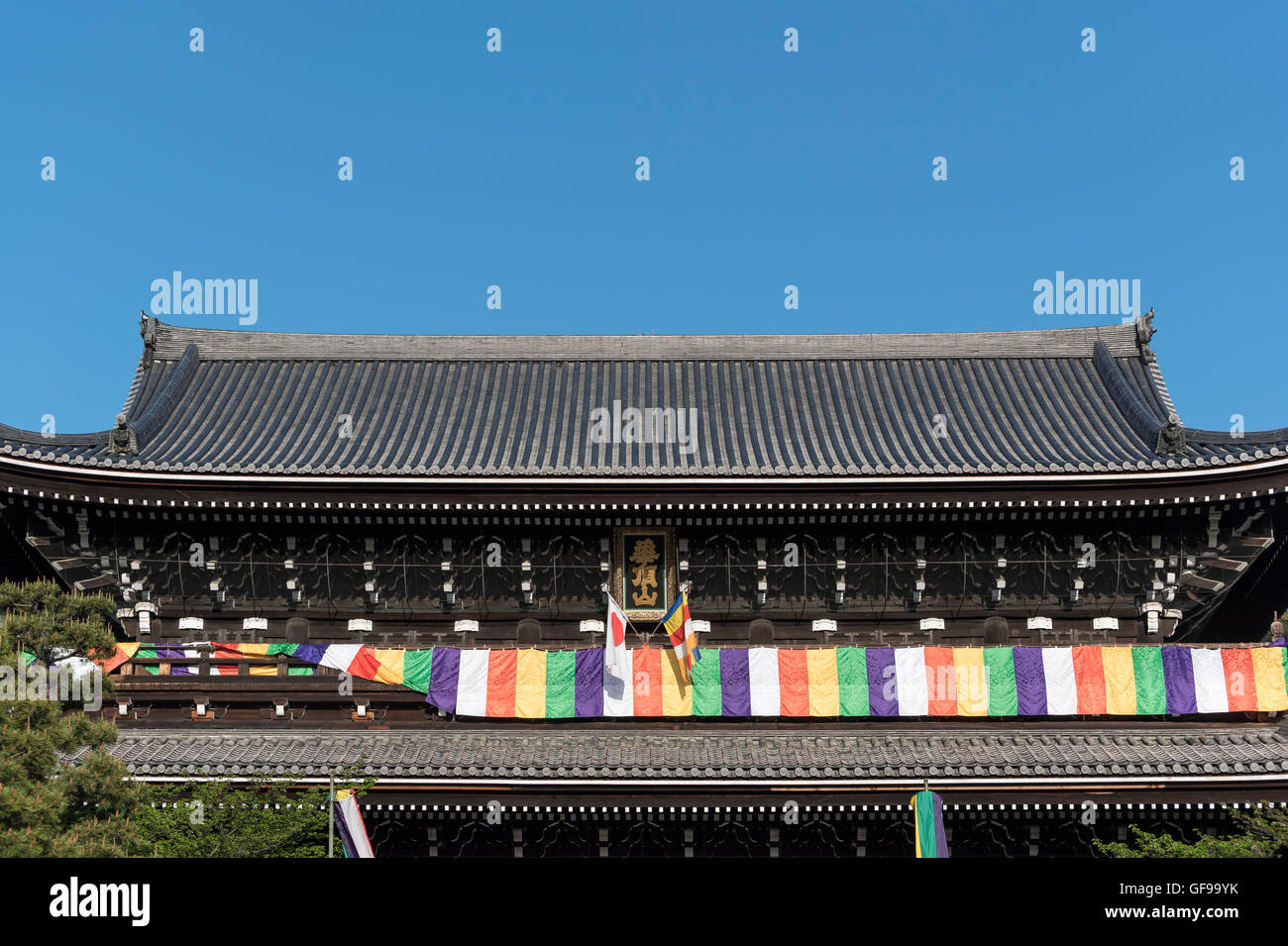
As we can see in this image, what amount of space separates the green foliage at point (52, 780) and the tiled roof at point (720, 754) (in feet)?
9.00

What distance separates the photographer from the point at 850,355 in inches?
1130

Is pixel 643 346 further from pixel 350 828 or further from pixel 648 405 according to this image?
pixel 350 828

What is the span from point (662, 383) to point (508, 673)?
9.12m

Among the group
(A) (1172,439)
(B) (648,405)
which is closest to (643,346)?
(B) (648,405)

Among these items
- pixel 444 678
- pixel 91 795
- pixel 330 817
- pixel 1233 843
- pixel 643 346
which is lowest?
pixel 1233 843

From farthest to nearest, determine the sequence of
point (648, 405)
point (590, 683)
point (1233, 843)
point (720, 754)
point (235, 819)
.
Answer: point (648, 405)
point (590, 683)
point (720, 754)
point (1233, 843)
point (235, 819)

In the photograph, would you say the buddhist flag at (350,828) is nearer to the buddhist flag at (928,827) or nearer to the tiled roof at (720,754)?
the tiled roof at (720,754)

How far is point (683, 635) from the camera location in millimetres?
21578

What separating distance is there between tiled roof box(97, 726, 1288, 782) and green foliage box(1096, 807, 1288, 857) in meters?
0.80

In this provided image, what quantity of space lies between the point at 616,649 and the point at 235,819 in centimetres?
723

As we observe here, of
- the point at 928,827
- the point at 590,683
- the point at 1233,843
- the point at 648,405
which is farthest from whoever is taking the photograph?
the point at 648,405
